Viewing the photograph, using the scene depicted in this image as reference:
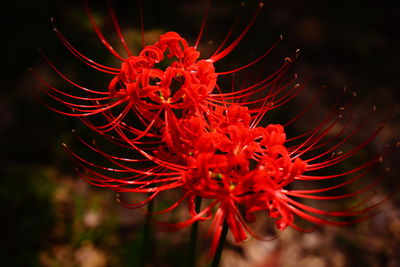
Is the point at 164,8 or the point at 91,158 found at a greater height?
the point at 164,8

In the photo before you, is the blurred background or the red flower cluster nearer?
the red flower cluster

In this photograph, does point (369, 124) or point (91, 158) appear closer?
point (91, 158)

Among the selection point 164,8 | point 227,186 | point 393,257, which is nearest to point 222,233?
point 227,186

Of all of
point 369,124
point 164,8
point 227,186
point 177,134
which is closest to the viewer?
point 227,186

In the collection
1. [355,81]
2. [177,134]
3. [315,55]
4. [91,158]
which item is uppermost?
[315,55]

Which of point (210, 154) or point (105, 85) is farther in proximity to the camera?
point (105, 85)

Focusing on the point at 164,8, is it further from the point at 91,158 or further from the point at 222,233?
the point at 222,233

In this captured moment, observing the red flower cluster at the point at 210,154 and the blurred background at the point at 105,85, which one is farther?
the blurred background at the point at 105,85

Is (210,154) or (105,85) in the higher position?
(105,85)
